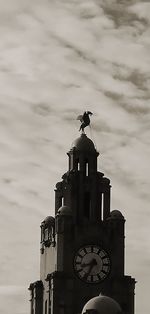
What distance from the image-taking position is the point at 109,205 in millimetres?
129250

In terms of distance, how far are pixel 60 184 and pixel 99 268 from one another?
30.1 ft

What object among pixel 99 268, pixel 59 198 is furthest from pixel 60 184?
pixel 99 268

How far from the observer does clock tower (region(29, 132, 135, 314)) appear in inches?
4936

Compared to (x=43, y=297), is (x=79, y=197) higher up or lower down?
higher up

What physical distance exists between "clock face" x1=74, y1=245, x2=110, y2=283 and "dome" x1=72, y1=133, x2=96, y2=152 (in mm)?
9598

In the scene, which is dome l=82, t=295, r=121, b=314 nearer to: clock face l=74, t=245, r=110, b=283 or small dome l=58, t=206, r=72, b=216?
clock face l=74, t=245, r=110, b=283

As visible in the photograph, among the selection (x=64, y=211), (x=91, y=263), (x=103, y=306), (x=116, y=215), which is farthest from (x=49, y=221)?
(x=103, y=306)

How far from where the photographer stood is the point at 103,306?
118812 mm

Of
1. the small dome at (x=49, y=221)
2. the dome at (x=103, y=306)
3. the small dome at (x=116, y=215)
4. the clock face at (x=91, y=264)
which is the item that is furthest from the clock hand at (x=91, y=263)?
the dome at (x=103, y=306)

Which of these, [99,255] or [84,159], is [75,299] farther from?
[84,159]

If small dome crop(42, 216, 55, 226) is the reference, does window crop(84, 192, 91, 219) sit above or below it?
above

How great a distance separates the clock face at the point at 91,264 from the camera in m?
126

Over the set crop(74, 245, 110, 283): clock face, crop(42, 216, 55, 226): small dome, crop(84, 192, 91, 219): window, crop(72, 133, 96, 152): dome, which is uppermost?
crop(72, 133, 96, 152): dome

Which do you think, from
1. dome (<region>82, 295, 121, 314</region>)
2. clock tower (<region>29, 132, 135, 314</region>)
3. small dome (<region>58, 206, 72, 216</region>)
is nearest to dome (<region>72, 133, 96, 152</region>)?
clock tower (<region>29, 132, 135, 314</region>)
